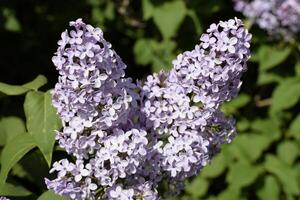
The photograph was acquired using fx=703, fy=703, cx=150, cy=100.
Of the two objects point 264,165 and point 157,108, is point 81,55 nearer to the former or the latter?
point 157,108

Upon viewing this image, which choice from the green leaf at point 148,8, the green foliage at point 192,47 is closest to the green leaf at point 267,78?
the green foliage at point 192,47

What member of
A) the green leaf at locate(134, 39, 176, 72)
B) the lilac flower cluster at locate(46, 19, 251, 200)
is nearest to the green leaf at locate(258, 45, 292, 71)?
the green leaf at locate(134, 39, 176, 72)

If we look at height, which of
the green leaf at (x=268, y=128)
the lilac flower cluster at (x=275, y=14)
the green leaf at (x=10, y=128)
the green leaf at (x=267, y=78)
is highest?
the lilac flower cluster at (x=275, y=14)

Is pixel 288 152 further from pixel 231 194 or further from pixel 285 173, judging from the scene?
pixel 231 194

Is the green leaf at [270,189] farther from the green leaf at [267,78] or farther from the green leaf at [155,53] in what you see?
the green leaf at [155,53]

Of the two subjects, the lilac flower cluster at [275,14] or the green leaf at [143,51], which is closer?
the lilac flower cluster at [275,14]

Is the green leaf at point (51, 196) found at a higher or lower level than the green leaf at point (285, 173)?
lower

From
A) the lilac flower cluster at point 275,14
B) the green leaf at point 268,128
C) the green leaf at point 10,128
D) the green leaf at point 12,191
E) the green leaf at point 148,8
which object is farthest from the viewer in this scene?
the green leaf at point 268,128

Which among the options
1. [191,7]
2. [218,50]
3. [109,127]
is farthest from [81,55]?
[191,7]
